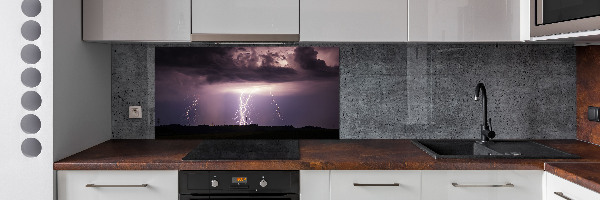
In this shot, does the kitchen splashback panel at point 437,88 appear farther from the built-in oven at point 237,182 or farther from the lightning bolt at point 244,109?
the built-in oven at point 237,182

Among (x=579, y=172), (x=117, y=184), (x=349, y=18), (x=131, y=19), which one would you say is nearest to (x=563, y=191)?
(x=579, y=172)

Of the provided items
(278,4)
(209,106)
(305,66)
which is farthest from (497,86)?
(209,106)

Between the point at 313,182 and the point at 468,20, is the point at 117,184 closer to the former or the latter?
the point at 313,182

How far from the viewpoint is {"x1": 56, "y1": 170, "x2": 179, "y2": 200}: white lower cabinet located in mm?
2127

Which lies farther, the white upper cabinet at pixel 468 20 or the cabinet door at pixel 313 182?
the white upper cabinet at pixel 468 20

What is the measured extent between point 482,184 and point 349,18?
0.94m

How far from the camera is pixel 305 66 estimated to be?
2.81 m

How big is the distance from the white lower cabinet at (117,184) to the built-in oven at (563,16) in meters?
1.71

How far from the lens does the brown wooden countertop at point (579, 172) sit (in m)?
1.74

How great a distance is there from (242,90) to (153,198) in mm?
861
